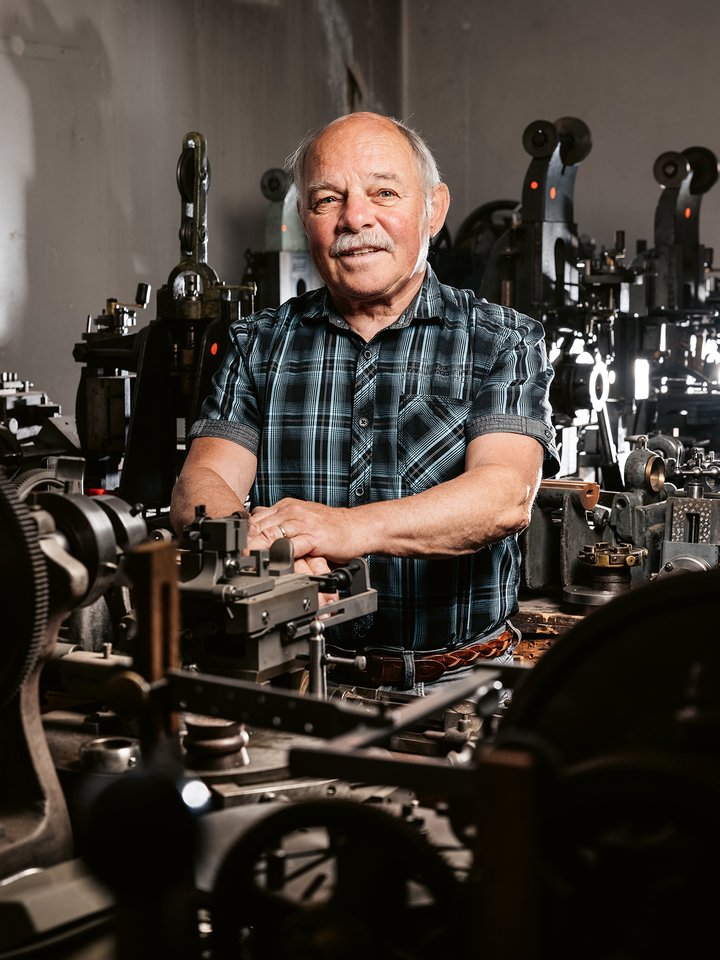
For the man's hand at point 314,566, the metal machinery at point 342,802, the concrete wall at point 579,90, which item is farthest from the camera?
the concrete wall at point 579,90

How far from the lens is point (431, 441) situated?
191cm

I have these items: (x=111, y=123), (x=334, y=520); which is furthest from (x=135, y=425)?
(x=111, y=123)

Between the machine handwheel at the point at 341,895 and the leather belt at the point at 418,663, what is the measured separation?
0.98m

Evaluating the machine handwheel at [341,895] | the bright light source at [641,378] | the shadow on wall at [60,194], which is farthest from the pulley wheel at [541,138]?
the machine handwheel at [341,895]

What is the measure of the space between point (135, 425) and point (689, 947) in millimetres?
2419

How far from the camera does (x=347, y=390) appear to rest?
198cm

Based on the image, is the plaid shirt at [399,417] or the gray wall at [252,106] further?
→ the gray wall at [252,106]

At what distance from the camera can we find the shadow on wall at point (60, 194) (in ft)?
13.0

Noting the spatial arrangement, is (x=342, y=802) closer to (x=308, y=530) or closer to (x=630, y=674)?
(x=630, y=674)

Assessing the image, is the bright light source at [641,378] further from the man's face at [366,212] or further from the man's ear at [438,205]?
the man's face at [366,212]

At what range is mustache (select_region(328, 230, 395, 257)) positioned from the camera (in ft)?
6.36

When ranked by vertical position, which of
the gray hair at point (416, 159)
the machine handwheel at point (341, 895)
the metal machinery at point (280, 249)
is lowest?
the machine handwheel at point (341, 895)

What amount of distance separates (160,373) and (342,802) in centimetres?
231

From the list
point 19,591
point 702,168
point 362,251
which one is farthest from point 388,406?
point 702,168
